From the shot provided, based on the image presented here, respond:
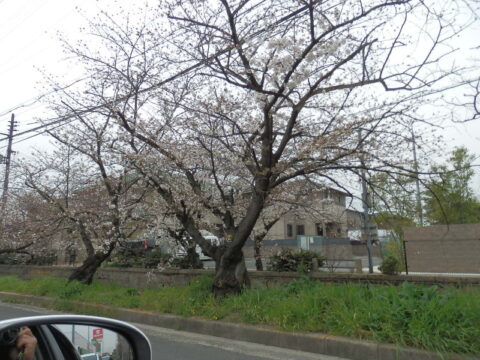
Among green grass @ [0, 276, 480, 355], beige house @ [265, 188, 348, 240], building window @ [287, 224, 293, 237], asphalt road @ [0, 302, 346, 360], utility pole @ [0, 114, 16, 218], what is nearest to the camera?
green grass @ [0, 276, 480, 355]

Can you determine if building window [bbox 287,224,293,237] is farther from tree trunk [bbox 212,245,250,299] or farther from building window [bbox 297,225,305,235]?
tree trunk [bbox 212,245,250,299]

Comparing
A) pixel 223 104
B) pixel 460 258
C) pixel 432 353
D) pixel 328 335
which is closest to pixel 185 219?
pixel 223 104

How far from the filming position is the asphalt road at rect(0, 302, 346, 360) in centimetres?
652

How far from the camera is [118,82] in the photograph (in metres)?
11.0

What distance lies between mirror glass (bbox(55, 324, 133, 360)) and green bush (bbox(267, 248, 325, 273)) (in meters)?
8.57

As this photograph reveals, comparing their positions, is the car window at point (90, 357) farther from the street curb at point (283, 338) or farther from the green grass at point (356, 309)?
the green grass at point (356, 309)

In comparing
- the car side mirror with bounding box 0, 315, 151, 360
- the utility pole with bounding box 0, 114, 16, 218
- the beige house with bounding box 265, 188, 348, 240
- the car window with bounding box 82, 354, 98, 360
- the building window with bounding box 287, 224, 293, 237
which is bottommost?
the car window with bounding box 82, 354, 98, 360

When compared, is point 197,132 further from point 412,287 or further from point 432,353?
point 432,353

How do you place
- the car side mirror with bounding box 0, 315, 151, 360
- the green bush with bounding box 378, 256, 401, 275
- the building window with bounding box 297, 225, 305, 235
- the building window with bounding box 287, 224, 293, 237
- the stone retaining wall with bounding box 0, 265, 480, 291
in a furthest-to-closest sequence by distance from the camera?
the building window with bounding box 297, 225, 305, 235
the building window with bounding box 287, 224, 293, 237
the green bush with bounding box 378, 256, 401, 275
the stone retaining wall with bounding box 0, 265, 480, 291
the car side mirror with bounding box 0, 315, 151, 360

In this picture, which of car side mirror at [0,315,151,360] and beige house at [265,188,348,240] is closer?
car side mirror at [0,315,151,360]

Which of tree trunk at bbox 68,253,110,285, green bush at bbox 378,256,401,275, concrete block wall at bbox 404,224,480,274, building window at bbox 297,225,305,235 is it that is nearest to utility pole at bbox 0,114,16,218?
tree trunk at bbox 68,253,110,285

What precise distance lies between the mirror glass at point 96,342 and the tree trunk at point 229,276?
22.3 feet

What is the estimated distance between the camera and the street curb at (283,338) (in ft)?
18.5

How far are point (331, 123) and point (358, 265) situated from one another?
192 inches
